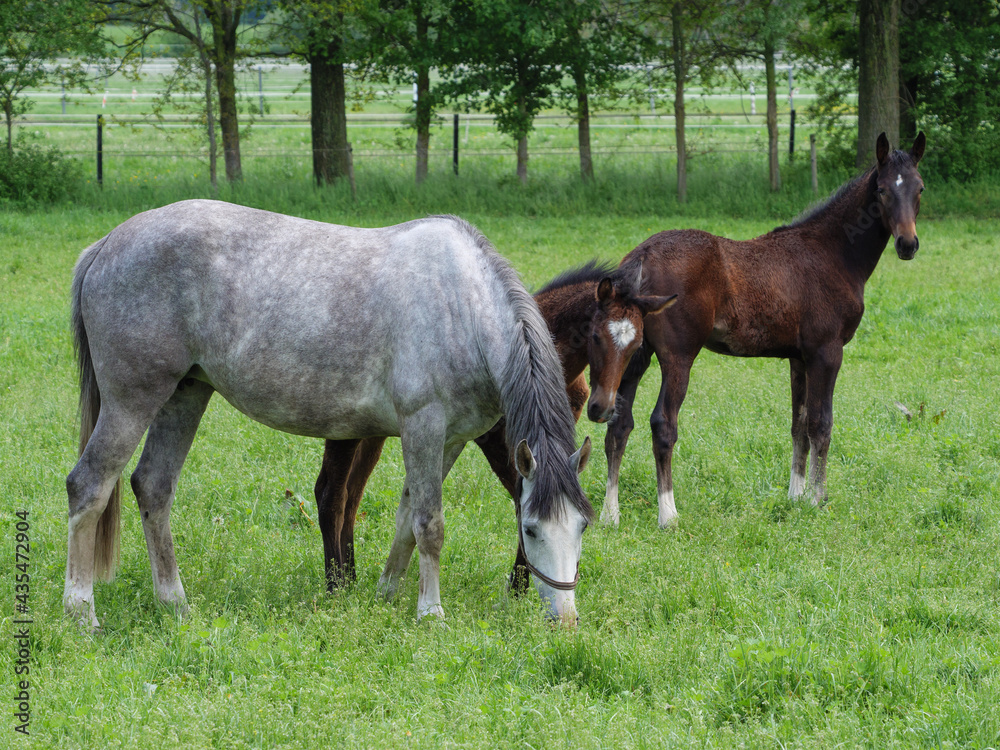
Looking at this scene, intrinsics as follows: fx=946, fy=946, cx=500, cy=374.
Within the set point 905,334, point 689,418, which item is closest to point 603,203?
point 905,334

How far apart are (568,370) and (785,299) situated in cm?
→ 188

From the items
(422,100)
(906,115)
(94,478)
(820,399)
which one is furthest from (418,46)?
(94,478)

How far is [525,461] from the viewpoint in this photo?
3.95 meters

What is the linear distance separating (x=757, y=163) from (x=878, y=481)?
14.4 meters

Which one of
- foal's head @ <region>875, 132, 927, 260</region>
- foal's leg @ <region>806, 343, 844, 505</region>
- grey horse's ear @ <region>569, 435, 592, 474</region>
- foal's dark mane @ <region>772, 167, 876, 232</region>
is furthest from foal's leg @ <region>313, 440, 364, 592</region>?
foal's head @ <region>875, 132, 927, 260</region>

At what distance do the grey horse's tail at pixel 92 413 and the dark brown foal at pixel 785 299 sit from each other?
2.84 meters

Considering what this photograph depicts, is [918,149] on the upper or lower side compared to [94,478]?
upper

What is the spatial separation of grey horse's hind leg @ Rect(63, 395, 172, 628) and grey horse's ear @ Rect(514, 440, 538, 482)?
1752 mm

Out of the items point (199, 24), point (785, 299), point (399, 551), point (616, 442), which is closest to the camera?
point (399, 551)

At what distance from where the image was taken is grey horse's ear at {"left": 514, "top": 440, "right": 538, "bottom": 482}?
3.90m

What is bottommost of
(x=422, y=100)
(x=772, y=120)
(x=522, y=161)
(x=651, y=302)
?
(x=651, y=302)

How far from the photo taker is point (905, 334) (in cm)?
966

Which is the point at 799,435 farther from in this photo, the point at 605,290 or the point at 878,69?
the point at 878,69

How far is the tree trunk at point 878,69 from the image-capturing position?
15695 mm
